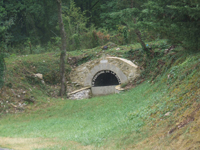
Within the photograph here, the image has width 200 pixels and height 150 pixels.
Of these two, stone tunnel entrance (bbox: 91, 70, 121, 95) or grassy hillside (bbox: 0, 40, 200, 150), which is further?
stone tunnel entrance (bbox: 91, 70, 121, 95)

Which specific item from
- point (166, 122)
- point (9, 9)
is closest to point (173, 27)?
point (166, 122)

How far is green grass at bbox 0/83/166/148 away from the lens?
849cm

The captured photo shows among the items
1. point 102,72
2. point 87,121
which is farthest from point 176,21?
point 102,72

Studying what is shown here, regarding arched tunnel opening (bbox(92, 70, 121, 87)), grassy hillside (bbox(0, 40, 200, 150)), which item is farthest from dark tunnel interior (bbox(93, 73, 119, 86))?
grassy hillside (bbox(0, 40, 200, 150))

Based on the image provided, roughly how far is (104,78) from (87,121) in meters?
11.6

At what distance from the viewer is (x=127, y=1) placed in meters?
20.6

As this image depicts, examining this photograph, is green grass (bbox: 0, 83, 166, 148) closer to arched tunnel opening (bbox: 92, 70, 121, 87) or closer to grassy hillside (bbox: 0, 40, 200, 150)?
grassy hillside (bbox: 0, 40, 200, 150)

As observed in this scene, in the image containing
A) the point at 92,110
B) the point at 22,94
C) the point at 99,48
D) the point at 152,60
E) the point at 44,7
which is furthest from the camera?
the point at 44,7

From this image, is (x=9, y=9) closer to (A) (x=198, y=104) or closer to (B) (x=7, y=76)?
(B) (x=7, y=76)

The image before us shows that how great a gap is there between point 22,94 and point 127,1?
974 cm

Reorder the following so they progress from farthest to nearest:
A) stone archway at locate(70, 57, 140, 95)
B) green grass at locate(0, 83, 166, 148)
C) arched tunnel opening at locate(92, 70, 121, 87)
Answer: arched tunnel opening at locate(92, 70, 121, 87) → stone archway at locate(70, 57, 140, 95) → green grass at locate(0, 83, 166, 148)

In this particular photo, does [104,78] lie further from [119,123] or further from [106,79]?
[119,123]

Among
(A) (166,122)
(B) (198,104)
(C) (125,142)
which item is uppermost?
(B) (198,104)

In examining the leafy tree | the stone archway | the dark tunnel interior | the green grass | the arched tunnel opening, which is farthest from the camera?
the dark tunnel interior
